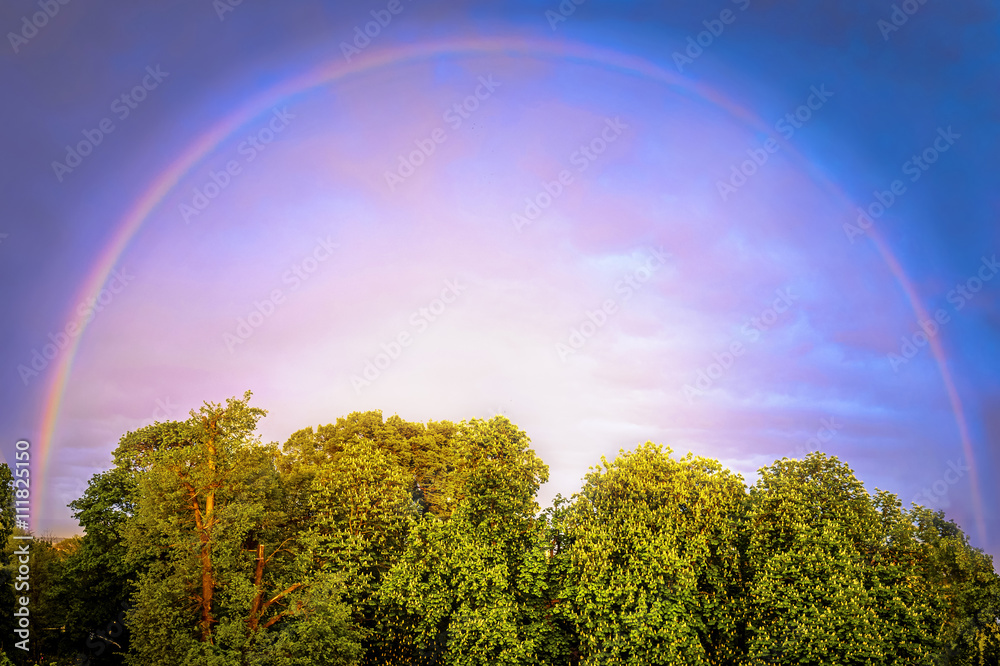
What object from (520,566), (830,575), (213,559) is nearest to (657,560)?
(520,566)

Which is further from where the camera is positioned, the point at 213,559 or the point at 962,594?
the point at 962,594

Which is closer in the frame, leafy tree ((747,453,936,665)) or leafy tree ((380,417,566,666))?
leafy tree ((747,453,936,665))

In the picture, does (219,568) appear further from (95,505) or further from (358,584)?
(95,505)

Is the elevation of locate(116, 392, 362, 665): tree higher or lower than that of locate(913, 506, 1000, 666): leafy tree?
higher

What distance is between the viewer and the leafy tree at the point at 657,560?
35375 mm

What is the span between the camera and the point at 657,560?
37.2 meters

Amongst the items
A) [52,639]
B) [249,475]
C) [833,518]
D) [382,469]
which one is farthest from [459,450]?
[52,639]

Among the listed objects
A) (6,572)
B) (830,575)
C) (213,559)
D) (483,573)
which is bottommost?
(830,575)

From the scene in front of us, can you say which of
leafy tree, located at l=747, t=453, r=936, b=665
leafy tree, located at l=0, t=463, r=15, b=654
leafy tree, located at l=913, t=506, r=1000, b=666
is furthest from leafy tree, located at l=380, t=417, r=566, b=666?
leafy tree, located at l=0, t=463, r=15, b=654

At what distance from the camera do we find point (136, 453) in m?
58.6

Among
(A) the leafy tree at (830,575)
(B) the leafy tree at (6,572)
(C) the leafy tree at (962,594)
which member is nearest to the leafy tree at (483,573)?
(A) the leafy tree at (830,575)

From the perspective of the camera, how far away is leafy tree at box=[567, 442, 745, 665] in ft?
116

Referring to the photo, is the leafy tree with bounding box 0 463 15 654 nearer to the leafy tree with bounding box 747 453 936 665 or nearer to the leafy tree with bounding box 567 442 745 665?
the leafy tree with bounding box 567 442 745 665

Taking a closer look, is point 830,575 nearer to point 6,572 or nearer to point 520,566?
point 520,566
